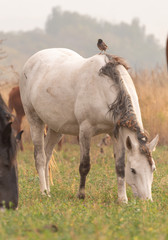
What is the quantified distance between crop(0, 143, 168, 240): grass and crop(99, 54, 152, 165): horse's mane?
0.75m

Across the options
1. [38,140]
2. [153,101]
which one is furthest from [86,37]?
[38,140]

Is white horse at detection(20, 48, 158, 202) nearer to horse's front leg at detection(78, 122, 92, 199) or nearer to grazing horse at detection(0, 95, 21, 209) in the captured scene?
horse's front leg at detection(78, 122, 92, 199)

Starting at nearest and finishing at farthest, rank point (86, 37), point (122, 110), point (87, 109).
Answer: point (122, 110), point (87, 109), point (86, 37)

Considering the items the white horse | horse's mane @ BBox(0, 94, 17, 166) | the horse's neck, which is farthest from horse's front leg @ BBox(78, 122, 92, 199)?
horse's mane @ BBox(0, 94, 17, 166)

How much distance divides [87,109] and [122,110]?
594mm

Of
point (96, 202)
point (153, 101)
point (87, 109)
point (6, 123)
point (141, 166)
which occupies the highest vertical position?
point (6, 123)

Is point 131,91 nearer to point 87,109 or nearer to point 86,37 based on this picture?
point 87,109

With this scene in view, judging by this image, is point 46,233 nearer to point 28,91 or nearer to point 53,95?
point 53,95

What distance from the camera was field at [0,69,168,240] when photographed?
11.2ft

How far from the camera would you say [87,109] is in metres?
5.97

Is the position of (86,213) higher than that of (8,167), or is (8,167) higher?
(8,167)

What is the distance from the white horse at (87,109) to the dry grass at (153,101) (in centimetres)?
549

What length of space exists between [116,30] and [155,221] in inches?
5660

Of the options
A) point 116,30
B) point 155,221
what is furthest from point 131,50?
point 155,221
